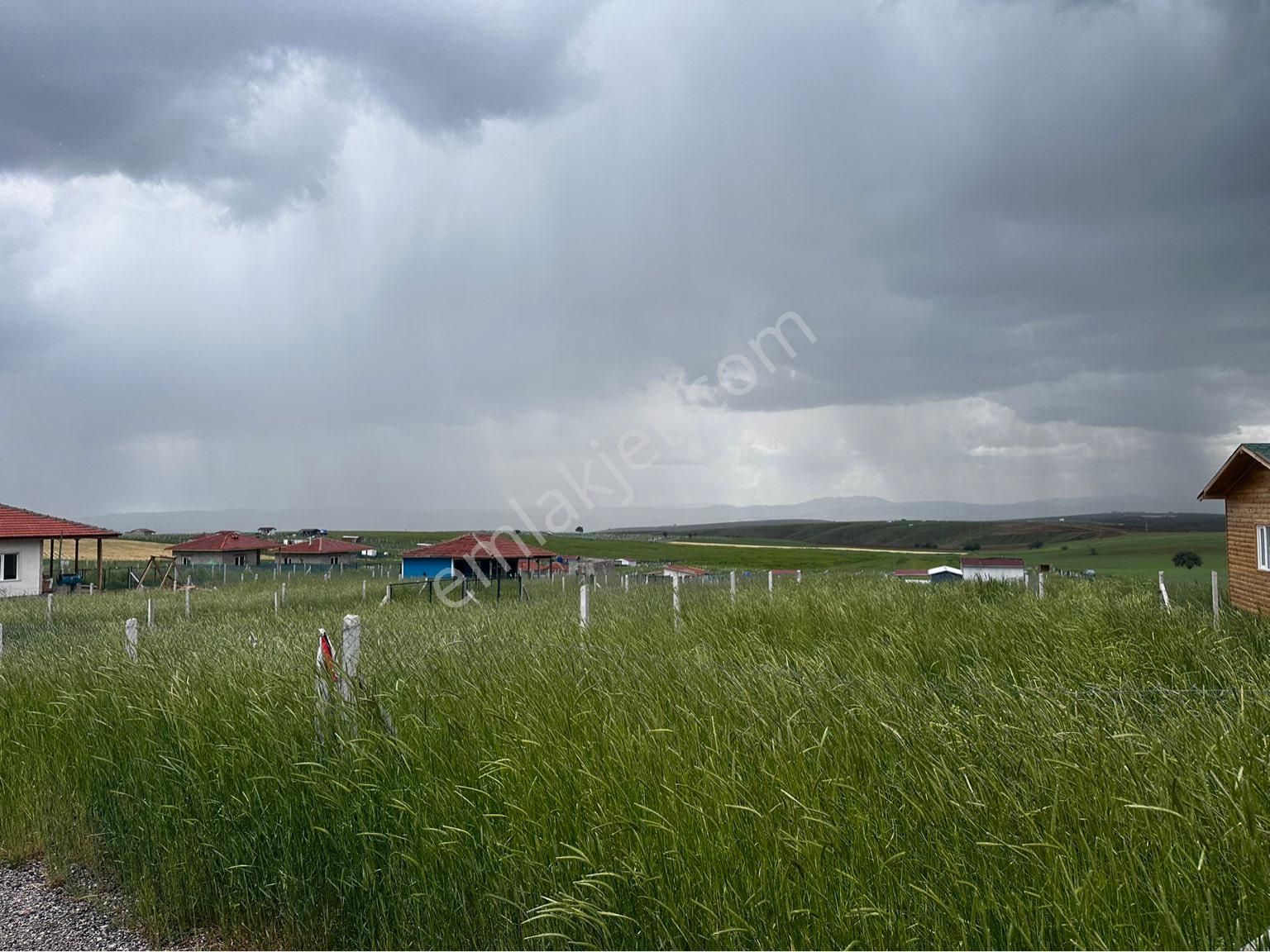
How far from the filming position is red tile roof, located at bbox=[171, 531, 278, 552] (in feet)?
190

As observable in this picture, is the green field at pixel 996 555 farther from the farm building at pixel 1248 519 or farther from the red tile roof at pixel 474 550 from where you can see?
the farm building at pixel 1248 519

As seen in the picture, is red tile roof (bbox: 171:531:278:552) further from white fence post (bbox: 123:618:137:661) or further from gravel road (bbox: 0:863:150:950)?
gravel road (bbox: 0:863:150:950)

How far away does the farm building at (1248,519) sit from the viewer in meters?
16.8

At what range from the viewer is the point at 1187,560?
61.4m

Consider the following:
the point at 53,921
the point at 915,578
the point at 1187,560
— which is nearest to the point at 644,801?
the point at 53,921

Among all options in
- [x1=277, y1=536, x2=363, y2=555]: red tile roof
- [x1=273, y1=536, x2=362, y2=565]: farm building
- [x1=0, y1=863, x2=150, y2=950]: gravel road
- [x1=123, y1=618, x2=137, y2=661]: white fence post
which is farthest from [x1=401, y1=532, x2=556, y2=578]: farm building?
[x1=277, y1=536, x2=363, y2=555]: red tile roof

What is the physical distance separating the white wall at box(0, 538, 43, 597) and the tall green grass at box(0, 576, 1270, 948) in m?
30.1

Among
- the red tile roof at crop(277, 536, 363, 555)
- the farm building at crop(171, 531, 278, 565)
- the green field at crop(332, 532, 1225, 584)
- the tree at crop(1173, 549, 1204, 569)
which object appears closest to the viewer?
the farm building at crop(171, 531, 278, 565)

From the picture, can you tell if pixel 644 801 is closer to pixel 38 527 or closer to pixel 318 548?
pixel 38 527

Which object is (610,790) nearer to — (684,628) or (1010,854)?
(1010,854)

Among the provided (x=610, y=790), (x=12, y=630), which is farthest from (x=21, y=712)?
(x=12, y=630)

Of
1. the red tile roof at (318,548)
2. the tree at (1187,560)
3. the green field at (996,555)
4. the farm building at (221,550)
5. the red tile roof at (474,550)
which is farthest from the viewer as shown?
the red tile roof at (318,548)

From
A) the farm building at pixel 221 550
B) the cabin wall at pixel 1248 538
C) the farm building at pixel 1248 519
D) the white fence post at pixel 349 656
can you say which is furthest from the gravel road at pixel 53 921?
the farm building at pixel 221 550

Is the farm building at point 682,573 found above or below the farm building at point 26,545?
below
